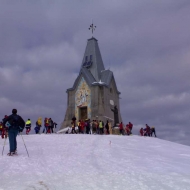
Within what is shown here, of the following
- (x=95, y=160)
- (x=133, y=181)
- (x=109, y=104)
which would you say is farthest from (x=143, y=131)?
(x=133, y=181)

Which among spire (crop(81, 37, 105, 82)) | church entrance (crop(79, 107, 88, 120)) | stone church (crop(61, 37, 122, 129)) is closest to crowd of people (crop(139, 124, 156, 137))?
stone church (crop(61, 37, 122, 129))

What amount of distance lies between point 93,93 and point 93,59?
6329mm

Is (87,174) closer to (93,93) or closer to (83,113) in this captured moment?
(93,93)

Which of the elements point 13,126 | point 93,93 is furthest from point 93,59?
point 13,126

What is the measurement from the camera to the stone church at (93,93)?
3406 centimetres

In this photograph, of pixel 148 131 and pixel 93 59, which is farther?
pixel 93 59

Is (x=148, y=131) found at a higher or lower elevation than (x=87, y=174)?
higher

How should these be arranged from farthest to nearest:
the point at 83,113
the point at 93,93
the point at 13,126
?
the point at 83,113, the point at 93,93, the point at 13,126

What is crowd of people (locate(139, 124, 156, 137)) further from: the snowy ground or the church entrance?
the snowy ground

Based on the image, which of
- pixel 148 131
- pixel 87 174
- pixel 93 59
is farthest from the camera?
pixel 93 59

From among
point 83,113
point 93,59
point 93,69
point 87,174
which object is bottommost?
point 87,174

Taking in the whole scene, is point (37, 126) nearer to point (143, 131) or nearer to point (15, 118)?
point (143, 131)

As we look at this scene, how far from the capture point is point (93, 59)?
3844cm

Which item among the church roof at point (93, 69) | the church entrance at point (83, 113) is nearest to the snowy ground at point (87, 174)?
the church entrance at point (83, 113)
